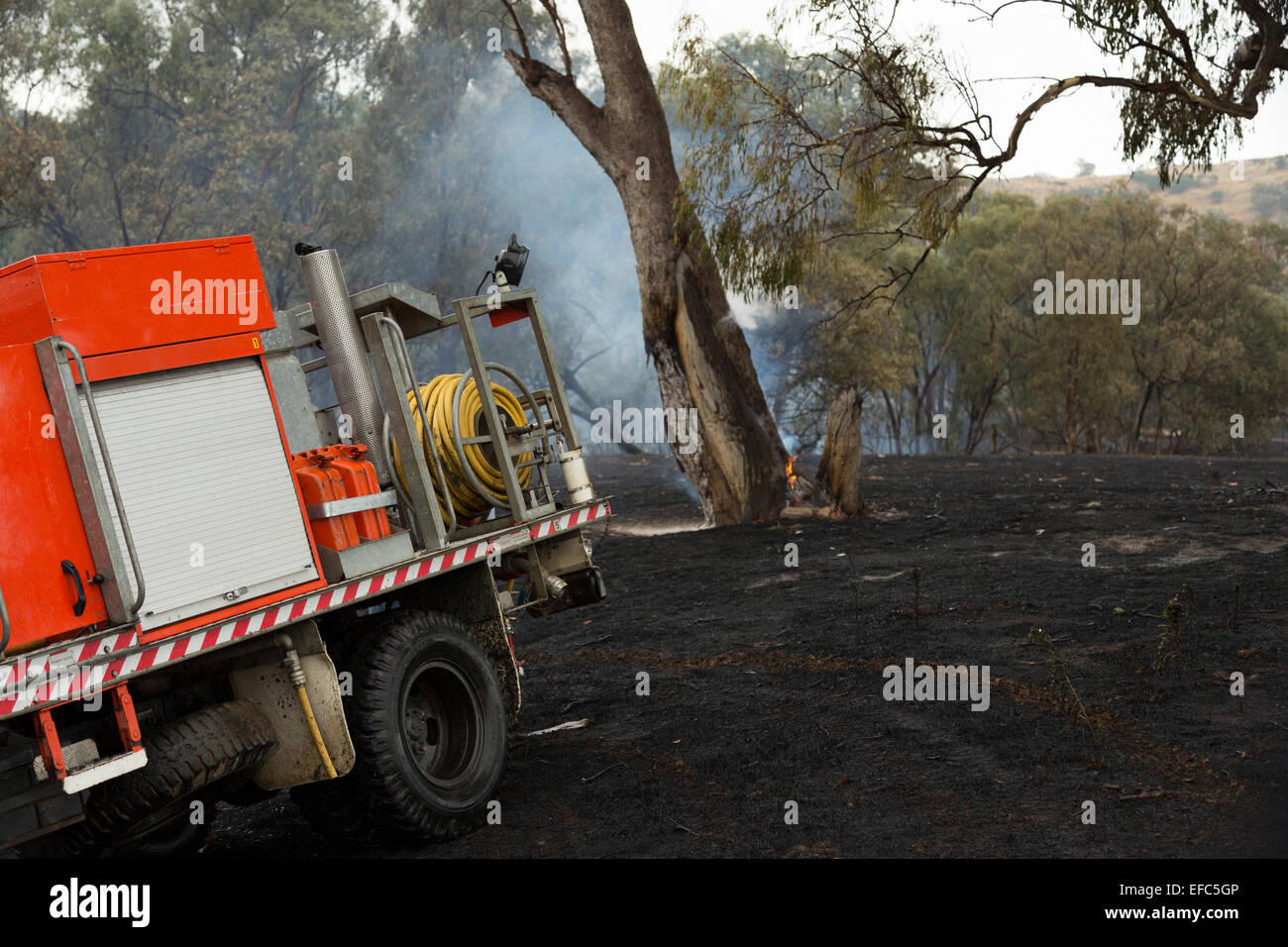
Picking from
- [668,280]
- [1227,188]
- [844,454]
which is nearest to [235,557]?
[668,280]

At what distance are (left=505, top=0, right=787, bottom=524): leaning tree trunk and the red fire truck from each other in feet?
34.8

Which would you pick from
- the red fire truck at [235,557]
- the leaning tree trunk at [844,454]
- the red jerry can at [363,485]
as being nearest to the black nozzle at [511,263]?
the red fire truck at [235,557]

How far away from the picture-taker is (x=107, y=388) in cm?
543

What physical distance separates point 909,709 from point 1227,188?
11856cm

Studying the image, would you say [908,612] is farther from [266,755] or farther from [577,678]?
[266,755]

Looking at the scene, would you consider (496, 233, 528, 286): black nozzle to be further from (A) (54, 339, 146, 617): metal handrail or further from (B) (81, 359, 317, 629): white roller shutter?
(A) (54, 339, 146, 617): metal handrail

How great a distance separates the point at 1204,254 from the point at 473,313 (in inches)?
1477

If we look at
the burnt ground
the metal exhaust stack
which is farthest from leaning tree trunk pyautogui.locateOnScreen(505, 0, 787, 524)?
the metal exhaust stack

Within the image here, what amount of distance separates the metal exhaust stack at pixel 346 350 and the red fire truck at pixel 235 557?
0.5 inches

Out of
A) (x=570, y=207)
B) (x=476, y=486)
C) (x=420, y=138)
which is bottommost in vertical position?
(x=476, y=486)

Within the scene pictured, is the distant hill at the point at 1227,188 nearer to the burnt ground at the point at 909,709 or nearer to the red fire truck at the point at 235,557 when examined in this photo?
the burnt ground at the point at 909,709

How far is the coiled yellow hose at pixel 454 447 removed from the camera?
7348 millimetres

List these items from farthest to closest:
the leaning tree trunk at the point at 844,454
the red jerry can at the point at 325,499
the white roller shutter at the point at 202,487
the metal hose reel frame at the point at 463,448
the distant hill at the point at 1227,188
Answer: the distant hill at the point at 1227,188
the leaning tree trunk at the point at 844,454
the metal hose reel frame at the point at 463,448
the red jerry can at the point at 325,499
the white roller shutter at the point at 202,487

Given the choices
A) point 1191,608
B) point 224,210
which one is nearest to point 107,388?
point 1191,608
